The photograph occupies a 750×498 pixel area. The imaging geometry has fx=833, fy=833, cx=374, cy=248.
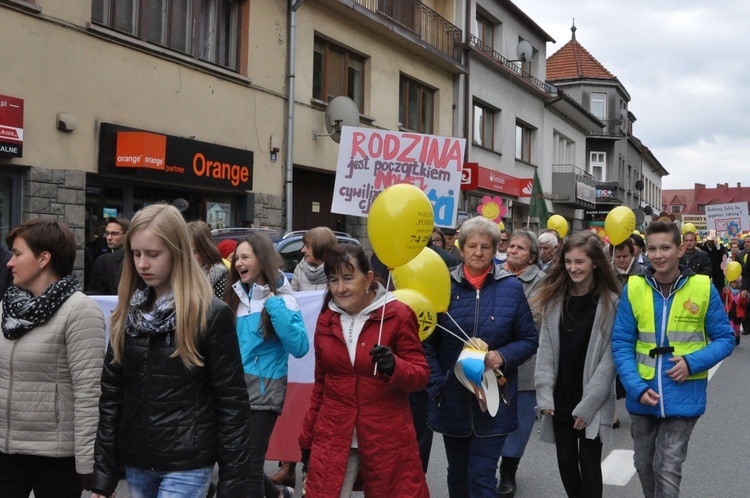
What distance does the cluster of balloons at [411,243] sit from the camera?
442cm

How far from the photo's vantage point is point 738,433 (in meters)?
7.74

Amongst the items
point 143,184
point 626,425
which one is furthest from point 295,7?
point 626,425

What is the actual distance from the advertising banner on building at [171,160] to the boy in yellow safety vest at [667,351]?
31.6 ft

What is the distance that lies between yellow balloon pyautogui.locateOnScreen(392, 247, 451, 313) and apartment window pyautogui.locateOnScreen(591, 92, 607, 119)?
45.0 m

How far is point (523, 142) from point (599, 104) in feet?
62.3

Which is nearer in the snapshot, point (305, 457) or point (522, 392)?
point (305, 457)

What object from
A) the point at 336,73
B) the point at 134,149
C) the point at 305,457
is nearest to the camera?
the point at 305,457

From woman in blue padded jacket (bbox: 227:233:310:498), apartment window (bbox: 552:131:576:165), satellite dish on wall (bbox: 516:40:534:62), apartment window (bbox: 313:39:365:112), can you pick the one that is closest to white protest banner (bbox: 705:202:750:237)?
satellite dish on wall (bbox: 516:40:534:62)

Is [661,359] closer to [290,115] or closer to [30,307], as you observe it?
[30,307]

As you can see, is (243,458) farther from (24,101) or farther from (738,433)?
(24,101)

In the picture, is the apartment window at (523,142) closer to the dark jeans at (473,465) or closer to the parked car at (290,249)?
the parked car at (290,249)

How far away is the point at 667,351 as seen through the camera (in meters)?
4.39

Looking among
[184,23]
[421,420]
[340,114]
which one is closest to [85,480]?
[421,420]

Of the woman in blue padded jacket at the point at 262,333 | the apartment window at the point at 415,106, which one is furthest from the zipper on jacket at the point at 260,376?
the apartment window at the point at 415,106
